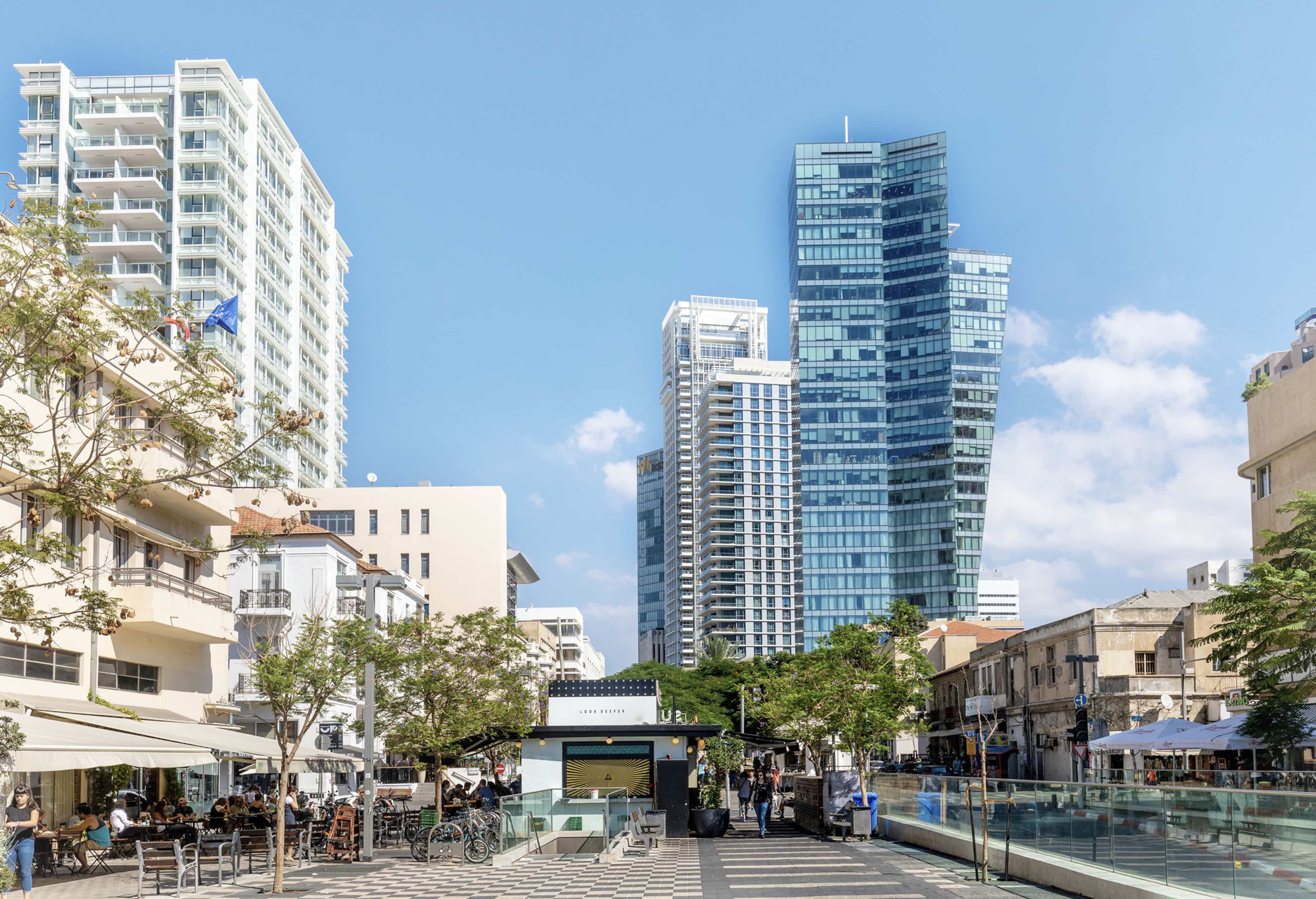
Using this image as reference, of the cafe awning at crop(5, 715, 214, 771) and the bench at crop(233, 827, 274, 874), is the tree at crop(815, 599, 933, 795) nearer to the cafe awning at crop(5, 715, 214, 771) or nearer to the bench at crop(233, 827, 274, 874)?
the bench at crop(233, 827, 274, 874)

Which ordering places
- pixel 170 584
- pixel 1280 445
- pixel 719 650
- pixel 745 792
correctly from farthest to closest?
pixel 719 650 → pixel 1280 445 → pixel 745 792 → pixel 170 584

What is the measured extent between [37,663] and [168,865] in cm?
866

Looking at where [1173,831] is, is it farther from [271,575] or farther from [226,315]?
[271,575]

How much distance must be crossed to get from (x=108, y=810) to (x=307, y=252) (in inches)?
3367

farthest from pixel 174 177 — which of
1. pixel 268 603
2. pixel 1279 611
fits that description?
pixel 1279 611

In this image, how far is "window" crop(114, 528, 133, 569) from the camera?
31.0m

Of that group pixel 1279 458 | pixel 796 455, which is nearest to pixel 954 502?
pixel 796 455

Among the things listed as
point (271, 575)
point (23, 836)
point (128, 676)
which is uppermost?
point (271, 575)

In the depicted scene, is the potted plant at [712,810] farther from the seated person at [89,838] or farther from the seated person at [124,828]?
the seated person at [89,838]

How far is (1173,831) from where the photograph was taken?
14773 millimetres

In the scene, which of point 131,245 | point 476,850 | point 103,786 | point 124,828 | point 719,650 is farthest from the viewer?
point 719,650

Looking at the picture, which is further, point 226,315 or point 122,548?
point 226,315

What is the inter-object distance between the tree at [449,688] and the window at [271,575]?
53.5 ft

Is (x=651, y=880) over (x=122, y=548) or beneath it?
beneath
